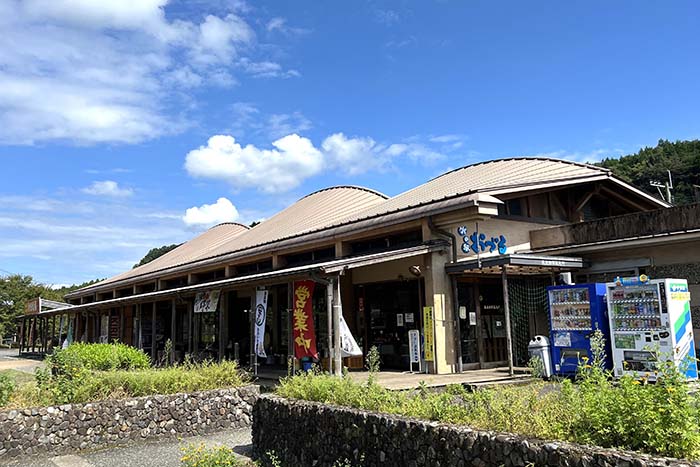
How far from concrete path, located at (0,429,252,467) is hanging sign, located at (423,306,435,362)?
5.32m

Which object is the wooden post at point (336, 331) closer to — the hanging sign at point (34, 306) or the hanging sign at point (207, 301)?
the hanging sign at point (207, 301)

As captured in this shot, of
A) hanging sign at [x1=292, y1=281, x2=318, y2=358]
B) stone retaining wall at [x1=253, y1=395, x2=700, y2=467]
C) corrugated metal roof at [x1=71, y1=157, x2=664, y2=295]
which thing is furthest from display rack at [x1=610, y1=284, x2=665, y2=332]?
stone retaining wall at [x1=253, y1=395, x2=700, y2=467]

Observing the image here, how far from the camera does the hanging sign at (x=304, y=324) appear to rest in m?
12.1

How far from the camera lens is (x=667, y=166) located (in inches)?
1752

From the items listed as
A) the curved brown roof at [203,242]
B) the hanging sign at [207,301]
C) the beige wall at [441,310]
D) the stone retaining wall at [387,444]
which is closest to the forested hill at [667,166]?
the curved brown roof at [203,242]

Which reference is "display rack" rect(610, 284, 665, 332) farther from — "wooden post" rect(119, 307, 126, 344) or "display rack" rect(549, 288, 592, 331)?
"wooden post" rect(119, 307, 126, 344)

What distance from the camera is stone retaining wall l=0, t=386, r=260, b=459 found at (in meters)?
7.49

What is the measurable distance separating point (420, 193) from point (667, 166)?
36.8m

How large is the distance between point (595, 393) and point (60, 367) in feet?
28.2

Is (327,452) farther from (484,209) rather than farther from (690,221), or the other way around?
(690,221)

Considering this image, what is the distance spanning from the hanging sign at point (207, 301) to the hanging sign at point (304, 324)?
4.19m

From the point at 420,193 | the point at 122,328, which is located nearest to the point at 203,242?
the point at 122,328

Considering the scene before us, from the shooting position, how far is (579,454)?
3578 millimetres

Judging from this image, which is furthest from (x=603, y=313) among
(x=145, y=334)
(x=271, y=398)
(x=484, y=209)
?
(x=145, y=334)
